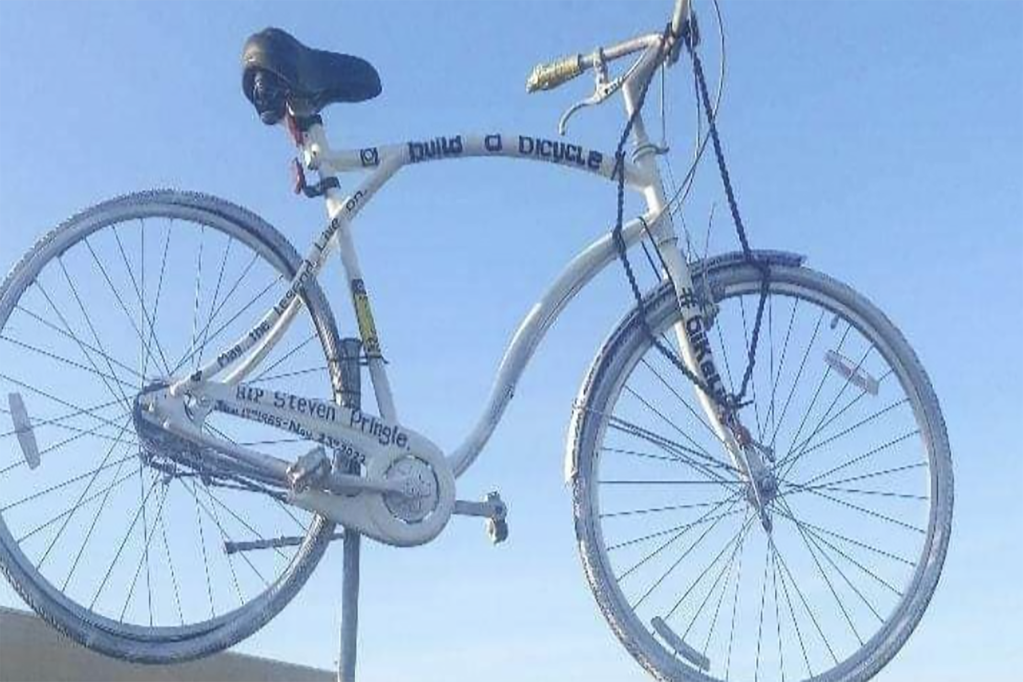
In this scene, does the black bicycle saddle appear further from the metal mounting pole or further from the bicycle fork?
the bicycle fork

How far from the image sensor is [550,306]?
3.92 m

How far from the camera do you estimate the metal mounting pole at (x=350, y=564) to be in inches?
136

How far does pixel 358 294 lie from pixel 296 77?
24.3 inches

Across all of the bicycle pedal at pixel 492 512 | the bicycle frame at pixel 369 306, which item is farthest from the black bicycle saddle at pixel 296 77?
the bicycle pedal at pixel 492 512

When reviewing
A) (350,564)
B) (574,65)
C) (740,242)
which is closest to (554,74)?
(574,65)

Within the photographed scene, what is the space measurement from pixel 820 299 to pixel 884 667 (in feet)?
3.33

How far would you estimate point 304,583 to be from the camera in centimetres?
368

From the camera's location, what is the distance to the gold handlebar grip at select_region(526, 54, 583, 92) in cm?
411

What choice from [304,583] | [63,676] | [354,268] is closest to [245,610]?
[304,583]

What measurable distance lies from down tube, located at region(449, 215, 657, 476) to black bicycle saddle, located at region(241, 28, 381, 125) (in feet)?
2.48

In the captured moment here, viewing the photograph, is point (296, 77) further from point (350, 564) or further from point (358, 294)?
point (350, 564)

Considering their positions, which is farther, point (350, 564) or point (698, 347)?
point (698, 347)

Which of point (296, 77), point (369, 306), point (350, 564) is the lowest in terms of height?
point (350, 564)

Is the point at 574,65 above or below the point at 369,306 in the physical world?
above
